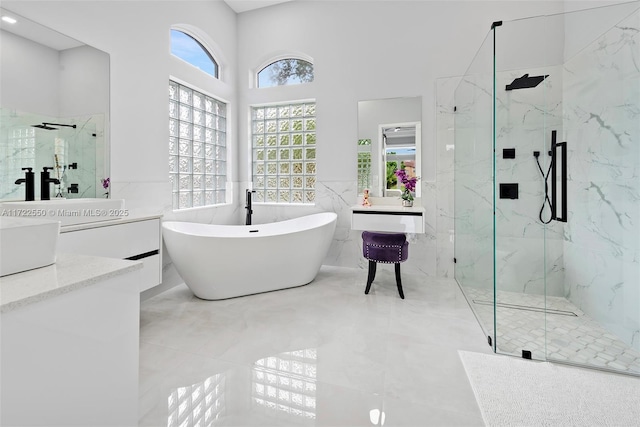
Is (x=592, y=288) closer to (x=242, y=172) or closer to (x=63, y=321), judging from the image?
(x=63, y=321)

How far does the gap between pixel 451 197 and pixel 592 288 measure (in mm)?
1616

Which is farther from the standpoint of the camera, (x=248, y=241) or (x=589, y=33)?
(x=248, y=241)

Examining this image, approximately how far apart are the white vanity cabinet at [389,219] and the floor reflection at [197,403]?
2.21 meters

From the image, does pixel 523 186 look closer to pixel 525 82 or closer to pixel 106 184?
→ pixel 525 82

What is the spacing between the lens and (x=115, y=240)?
217 cm

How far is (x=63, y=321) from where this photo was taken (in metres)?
0.86

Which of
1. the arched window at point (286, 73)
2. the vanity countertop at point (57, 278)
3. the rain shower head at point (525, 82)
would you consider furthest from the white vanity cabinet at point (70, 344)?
the arched window at point (286, 73)

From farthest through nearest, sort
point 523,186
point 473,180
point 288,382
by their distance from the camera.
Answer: point 473,180 < point 523,186 < point 288,382

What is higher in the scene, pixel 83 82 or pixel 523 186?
pixel 83 82

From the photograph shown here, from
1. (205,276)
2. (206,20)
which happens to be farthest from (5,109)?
(206,20)

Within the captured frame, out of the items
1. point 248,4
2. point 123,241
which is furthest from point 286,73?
point 123,241

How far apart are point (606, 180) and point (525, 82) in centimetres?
89

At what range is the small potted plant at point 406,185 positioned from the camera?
3686mm

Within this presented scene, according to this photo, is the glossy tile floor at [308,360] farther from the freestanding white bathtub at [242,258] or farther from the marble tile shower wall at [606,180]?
the marble tile shower wall at [606,180]
